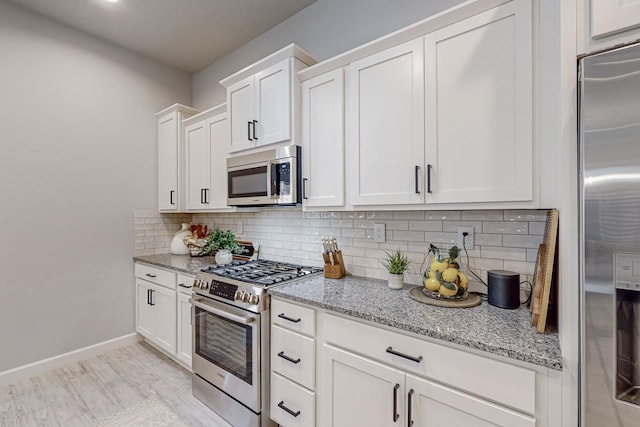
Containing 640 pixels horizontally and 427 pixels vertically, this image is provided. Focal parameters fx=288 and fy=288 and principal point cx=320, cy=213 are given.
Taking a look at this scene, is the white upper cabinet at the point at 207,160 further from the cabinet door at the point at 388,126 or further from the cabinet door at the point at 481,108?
the cabinet door at the point at 481,108

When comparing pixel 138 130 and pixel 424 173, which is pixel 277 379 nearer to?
pixel 424 173

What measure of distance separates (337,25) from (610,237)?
220 cm

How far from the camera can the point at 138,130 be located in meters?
3.14

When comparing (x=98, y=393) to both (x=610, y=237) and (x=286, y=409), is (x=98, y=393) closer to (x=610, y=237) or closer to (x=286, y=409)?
(x=286, y=409)

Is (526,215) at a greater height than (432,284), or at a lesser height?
greater

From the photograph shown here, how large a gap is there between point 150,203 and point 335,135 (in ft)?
8.14

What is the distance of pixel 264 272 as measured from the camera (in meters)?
2.12

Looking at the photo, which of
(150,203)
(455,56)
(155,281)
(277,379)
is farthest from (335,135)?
(150,203)

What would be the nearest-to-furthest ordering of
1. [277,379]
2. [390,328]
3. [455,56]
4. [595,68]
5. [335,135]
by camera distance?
[595,68] < [390,328] < [455,56] < [277,379] < [335,135]

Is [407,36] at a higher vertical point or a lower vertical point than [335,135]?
higher

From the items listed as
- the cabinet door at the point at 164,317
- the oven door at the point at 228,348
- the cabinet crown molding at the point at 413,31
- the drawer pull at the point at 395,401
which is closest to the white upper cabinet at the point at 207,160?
the cabinet door at the point at 164,317

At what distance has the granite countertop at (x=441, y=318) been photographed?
986 mm

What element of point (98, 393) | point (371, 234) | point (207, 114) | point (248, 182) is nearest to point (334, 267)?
point (371, 234)

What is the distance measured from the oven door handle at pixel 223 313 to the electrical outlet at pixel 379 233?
96 centimetres
